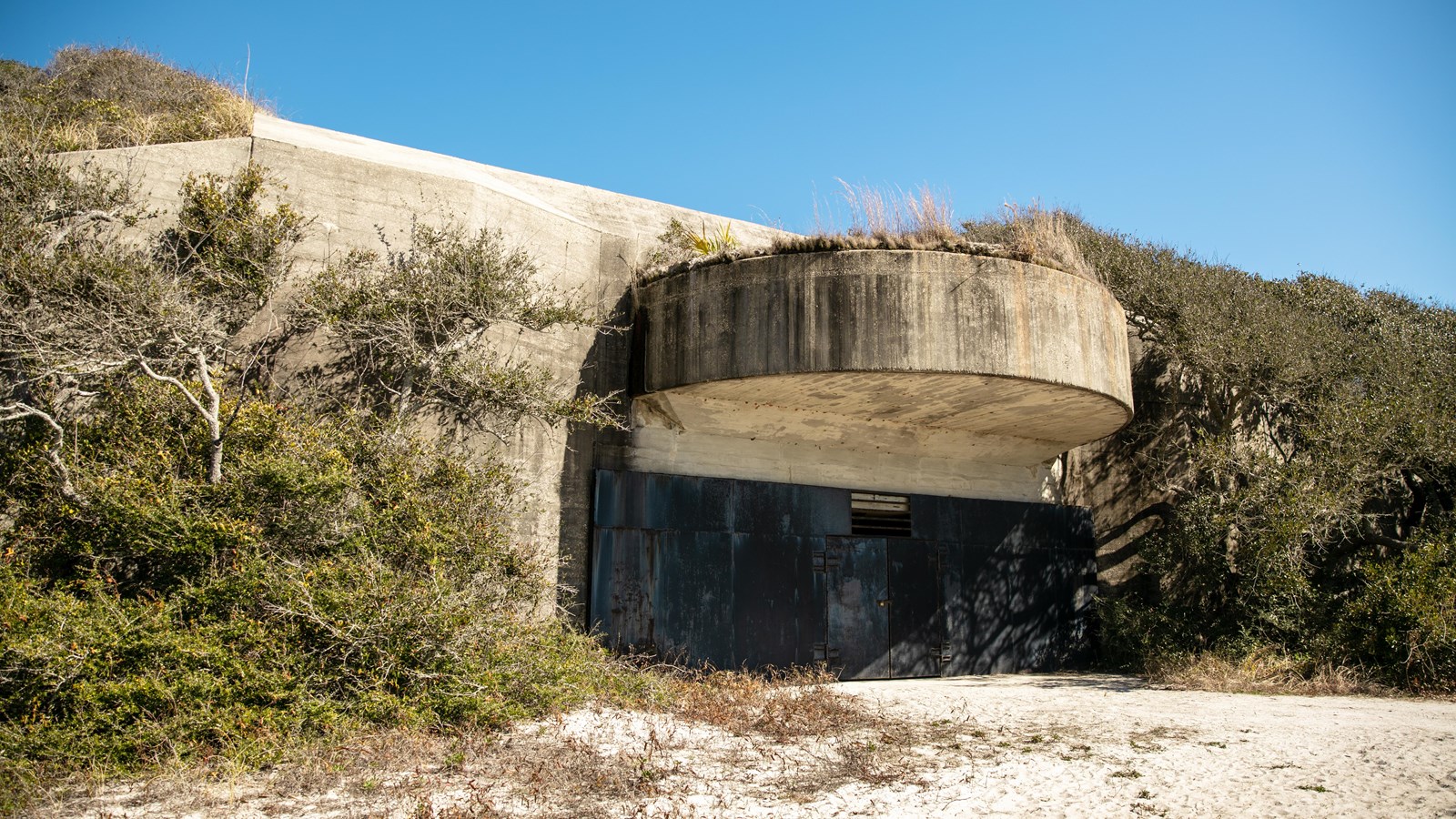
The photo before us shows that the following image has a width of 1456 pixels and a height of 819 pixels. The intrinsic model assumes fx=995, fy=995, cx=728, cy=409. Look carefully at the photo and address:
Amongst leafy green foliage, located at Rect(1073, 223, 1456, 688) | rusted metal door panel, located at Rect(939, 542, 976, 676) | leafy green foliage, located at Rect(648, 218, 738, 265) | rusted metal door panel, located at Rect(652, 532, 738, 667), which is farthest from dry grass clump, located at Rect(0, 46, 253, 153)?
leafy green foliage, located at Rect(1073, 223, 1456, 688)

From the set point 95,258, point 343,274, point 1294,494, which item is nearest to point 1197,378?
point 1294,494

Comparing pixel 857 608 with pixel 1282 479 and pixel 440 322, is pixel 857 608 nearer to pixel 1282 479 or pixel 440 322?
pixel 1282 479

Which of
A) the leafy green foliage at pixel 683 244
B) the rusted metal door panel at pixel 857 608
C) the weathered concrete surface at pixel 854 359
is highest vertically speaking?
the leafy green foliage at pixel 683 244

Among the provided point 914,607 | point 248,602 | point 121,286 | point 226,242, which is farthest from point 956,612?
point 121,286

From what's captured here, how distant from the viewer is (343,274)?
9.37m

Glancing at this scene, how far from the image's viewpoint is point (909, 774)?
20.8 feet

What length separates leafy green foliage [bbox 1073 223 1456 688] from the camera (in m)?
10.9

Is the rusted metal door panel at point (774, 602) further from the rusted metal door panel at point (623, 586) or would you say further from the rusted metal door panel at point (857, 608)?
the rusted metal door panel at point (623, 586)

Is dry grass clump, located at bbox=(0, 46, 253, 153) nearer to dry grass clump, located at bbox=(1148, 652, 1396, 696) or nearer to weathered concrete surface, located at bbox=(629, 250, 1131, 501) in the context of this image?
weathered concrete surface, located at bbox=(629, 250, 1131, 501)

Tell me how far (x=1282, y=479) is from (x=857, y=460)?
4876 mm

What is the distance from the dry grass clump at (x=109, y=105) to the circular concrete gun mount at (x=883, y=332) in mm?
5081

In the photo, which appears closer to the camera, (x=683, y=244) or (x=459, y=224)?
(x=459, y=224)

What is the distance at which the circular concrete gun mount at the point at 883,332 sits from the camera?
31.4ft

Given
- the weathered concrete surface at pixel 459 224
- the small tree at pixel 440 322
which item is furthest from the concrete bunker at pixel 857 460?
the small tree at pixel 440 322
